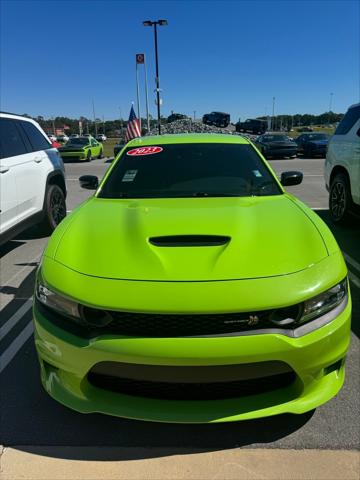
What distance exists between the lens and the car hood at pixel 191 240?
214cm

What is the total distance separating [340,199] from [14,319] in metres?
5.19

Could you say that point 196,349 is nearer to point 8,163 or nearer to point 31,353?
point 31,353

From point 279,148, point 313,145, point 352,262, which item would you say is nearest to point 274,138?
point 279,148

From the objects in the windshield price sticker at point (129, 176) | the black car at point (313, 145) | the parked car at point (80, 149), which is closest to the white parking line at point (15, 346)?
the windshield price sticker at point (129, 176)

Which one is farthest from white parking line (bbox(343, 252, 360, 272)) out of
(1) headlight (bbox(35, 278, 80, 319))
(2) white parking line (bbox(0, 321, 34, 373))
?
(1) headlight (bbox(35, 278, 80, 319))

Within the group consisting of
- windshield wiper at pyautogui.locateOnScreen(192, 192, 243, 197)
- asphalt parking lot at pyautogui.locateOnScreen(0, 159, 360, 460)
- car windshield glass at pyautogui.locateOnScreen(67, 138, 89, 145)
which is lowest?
asphalt parking lot at pyautogui.locateOnScreen(0, 159, 360, 460)

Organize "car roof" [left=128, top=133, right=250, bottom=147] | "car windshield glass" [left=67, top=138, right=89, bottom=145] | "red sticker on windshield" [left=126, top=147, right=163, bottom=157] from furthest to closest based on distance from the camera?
"car windshield glass" [left=67, top=138, right=89, bottom=145] < "car roof" [left=128, top=133, right=250, bottom=147] < "red sticker on windshield" [left=126, top=147, right=163, bottom=157]

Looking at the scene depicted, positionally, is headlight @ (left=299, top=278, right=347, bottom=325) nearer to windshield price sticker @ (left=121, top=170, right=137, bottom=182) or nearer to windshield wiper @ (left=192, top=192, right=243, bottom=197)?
windshield wiper @ (left=192, top=192, right=243, bottom=197)

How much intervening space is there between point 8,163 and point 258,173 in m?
3.08

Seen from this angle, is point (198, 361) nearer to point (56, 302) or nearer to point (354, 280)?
point (56, 302)

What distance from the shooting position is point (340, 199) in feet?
21.9

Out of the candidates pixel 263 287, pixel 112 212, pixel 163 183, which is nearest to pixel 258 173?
pixel 163 183

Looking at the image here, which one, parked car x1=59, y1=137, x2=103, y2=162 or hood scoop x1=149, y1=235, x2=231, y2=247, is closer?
hood scoop x1=149, y1=235, x2=231, y2=247

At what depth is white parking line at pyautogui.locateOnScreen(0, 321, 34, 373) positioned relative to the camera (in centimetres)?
307
